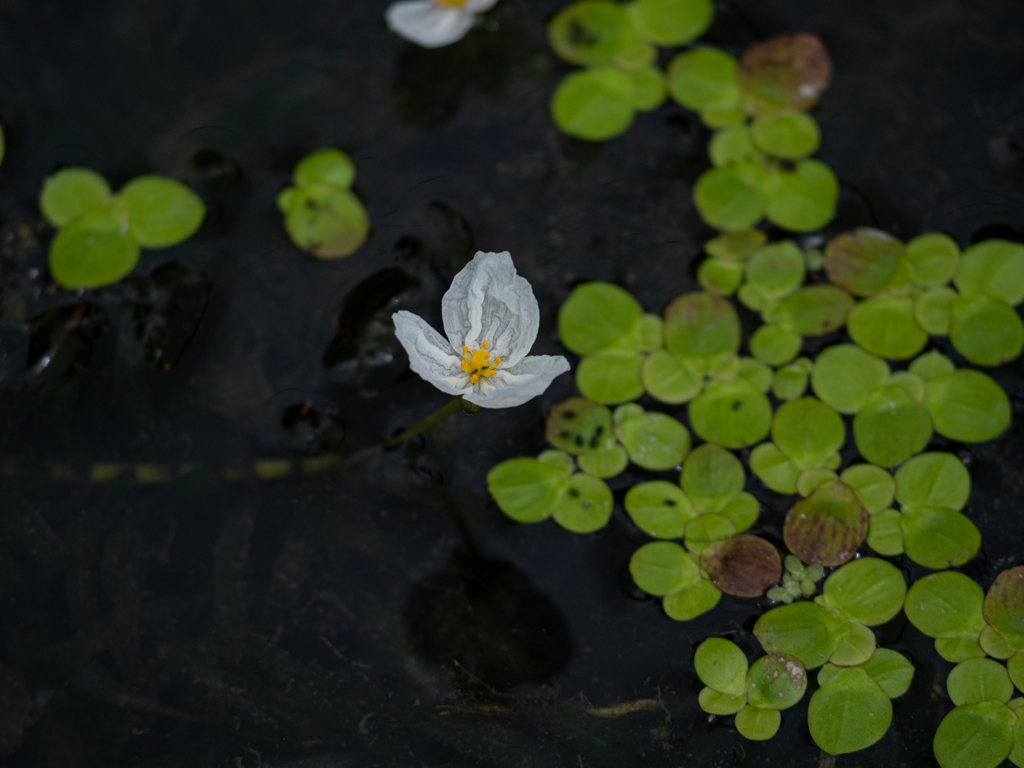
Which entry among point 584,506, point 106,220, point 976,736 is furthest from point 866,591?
point 106,220

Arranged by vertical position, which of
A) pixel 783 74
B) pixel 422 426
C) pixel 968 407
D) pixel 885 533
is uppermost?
pixel 783 74

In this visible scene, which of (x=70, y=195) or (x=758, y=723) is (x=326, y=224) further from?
(x=758, y=723)

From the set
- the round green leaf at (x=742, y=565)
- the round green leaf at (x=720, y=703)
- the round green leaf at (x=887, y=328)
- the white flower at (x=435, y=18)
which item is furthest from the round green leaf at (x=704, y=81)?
the round green leaf at (x=720, y=703)

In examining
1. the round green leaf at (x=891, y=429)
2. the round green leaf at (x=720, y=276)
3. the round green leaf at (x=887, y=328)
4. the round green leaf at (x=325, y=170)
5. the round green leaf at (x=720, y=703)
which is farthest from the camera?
the round green leaf at (x=325, y=170)

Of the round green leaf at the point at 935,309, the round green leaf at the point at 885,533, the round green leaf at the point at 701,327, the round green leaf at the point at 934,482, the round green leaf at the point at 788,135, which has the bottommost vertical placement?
the round green leaf at the point at 885,533

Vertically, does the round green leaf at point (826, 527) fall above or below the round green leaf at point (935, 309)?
below

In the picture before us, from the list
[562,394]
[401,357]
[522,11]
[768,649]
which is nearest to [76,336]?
[401,357]

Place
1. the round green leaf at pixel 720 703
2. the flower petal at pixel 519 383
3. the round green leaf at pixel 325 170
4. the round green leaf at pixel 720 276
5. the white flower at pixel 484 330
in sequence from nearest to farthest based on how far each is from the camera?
the flower petal at pixel 519 383 < the white flower at pixel 484 330 < the round green leaf at pixel 720 703 < the round green leaf at pixel 720 276 < the round green leaf at pixel 325 170

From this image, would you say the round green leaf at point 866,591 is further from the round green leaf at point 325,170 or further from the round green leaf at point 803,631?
the round green leaf at point 325,170
